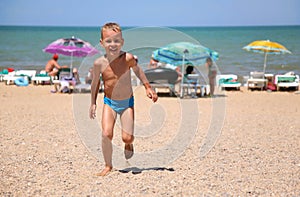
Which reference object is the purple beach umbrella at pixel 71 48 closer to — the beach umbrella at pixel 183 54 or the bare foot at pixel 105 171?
the beach umbrella at pixel 183 54

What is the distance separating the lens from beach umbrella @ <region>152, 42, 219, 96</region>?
11703mm

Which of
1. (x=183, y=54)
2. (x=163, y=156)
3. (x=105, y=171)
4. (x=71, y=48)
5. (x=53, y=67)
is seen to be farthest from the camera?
(x=53, y=67)

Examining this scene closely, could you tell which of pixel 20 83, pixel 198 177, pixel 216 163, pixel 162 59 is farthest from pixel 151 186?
pixel 20 83

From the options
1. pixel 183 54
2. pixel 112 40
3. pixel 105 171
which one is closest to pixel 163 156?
pixel 105 171

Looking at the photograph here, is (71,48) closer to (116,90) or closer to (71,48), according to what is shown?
(71,48)

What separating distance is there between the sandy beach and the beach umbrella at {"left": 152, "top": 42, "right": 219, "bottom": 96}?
→ 8.75ft

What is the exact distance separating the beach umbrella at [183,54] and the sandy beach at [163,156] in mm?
2666

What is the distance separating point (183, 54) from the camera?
11.7m

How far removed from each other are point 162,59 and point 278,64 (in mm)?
13986

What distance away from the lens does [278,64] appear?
23.8 m

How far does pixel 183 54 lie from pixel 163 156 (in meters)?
6.68

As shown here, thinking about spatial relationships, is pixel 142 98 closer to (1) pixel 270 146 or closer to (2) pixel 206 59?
(2) pixel 206 59

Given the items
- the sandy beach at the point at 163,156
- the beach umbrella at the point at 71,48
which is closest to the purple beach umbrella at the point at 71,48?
the beach umbrella at the point at 71,48

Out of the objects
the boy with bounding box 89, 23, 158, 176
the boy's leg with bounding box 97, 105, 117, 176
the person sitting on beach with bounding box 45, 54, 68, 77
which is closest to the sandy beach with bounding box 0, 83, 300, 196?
the boy's leg with bounding box 97, 105, 117, 176
